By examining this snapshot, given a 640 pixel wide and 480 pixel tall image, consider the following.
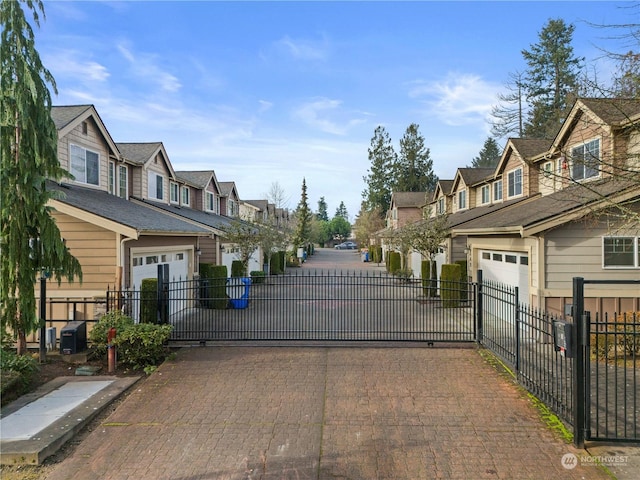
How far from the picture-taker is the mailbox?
5.05m

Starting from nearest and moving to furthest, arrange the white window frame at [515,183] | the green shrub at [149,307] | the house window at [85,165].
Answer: the green shrub at [149,307]
the house window at [85,165]
the white window frame at [515,183]

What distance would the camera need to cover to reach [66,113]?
43.6 ft

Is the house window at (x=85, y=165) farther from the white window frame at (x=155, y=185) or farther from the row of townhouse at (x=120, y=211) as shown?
the white window frame at (x=155, y=185)

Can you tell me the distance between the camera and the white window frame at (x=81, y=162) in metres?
13.0

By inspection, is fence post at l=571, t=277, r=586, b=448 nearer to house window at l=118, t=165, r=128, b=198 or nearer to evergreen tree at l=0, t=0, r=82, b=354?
evergreen tree at l=0, t=0, r=82, b=354

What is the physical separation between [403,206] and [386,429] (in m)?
35.7

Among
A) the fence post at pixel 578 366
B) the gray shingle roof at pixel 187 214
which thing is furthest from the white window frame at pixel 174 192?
the fence post at pixel 578 366

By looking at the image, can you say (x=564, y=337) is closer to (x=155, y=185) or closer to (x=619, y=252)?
(x=619, y=252)

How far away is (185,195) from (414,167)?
46.7m

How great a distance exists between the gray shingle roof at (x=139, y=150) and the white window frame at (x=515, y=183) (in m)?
16.7

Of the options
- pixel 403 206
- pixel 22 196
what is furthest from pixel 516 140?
pixel 403 206

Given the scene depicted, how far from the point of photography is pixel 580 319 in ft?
16.3

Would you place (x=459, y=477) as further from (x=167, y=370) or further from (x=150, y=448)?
(x=167, y=370)

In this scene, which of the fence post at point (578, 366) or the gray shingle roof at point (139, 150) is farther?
the gray shingle roof at point (139, 150)
